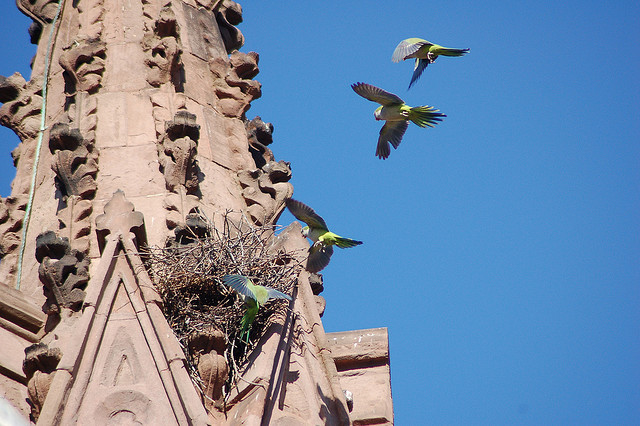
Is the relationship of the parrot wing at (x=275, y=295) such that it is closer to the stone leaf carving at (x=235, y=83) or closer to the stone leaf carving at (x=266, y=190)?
the stone leaf carving at (x=266, y=190)

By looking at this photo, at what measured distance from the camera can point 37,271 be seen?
9.72 m

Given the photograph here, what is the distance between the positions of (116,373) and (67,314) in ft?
2.18

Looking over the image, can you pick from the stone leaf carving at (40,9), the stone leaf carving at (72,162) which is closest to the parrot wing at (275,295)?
the stone leaf carving at (72,162)

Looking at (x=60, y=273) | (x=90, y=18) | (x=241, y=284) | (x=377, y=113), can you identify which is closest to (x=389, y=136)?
(x=377, y=113)

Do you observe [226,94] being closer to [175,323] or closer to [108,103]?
[108,103]

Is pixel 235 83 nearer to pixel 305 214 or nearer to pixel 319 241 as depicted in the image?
pixel 305 214

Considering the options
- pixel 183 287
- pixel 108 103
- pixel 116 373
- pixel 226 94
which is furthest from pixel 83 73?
pixel 116 373

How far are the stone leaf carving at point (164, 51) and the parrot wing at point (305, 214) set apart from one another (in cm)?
141

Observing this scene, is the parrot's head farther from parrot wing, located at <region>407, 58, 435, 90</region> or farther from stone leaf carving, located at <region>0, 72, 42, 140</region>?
stone leaf carving, located at <region>0, 72, 42, 140</region>

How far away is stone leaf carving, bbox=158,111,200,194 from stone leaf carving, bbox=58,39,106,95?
99 cm

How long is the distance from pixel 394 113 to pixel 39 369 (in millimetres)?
3537

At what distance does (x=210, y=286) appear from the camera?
886 cm

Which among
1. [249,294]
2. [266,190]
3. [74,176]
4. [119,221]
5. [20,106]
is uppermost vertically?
[20,106]

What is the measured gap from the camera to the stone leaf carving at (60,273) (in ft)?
28.6
